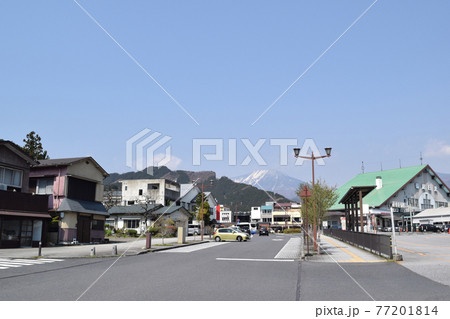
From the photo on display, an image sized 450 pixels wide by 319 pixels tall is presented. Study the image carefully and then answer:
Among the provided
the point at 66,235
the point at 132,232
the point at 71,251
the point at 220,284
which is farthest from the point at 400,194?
the point at 220,284

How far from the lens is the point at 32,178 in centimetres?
3528

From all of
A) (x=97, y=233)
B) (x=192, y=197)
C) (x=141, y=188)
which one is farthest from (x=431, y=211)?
(x=97, y=233)

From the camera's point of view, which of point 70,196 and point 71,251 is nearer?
point 71,251

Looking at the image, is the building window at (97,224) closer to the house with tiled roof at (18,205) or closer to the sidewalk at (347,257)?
the house with tiled roof at (18,205)

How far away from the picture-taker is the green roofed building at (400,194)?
84.8m

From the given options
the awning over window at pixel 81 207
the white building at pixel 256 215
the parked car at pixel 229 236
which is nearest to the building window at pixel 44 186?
the awning over window at pixel 81 207

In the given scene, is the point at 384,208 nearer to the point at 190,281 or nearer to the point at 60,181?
the point at 60,181

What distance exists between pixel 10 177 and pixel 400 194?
82.0 metres

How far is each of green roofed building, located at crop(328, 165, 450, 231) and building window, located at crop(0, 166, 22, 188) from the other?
214ft

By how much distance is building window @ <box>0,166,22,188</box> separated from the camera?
3001 centimetres

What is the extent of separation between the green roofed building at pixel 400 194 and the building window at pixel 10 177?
65.2 m

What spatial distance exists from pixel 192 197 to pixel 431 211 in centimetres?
5110

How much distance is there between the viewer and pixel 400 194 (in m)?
89.0

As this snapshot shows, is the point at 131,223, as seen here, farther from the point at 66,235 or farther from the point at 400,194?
the point at 400,194
